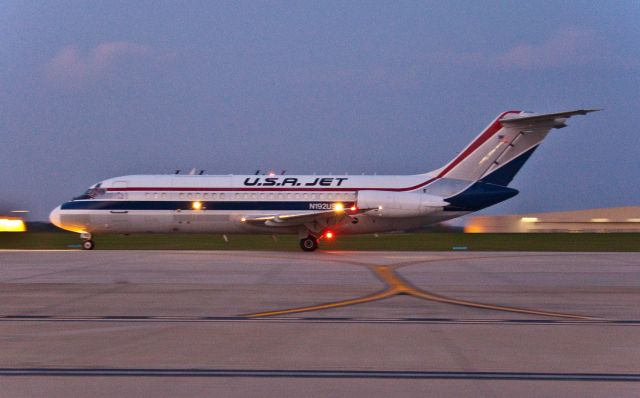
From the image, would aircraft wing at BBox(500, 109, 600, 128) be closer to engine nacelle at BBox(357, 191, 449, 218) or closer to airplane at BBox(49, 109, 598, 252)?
airplane at BBox(49, 109, 598, 252)

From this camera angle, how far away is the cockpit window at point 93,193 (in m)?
31.4

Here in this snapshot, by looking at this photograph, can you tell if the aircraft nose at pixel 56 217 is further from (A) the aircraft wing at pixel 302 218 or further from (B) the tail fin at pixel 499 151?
(B) the tail fin at pixel 499 151

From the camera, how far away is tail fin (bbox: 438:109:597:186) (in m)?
30.4

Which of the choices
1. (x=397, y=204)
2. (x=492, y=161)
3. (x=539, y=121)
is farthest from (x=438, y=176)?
(x=539, y=121)

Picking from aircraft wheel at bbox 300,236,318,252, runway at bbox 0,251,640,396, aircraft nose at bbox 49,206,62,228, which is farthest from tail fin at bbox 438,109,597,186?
aircraft nose at bbox 49,206,62,228

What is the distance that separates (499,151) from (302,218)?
8943 millimetres

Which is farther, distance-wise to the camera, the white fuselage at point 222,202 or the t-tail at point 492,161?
the white fuselage at point 222,202

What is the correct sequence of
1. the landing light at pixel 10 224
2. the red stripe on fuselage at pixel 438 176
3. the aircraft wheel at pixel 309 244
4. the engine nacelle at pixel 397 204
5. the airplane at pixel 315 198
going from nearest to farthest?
the engine nacelle at pixel 397 204 < the aircraft wheel at pixel 309 244 < the airplane at pixel 315 198 < the red stripe on fuselage at pixel 438 176 < the landing light at pixel 10 224

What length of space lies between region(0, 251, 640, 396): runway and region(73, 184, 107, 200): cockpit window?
1293 cm

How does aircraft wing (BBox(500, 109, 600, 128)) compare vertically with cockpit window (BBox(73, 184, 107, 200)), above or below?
above

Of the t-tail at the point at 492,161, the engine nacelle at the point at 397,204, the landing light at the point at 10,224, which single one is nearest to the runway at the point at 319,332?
the engine nacelle at the point at 397,204

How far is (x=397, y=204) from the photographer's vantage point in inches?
1166

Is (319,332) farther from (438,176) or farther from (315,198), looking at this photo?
(438,176)

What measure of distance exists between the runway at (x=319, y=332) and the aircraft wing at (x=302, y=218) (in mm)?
10312
